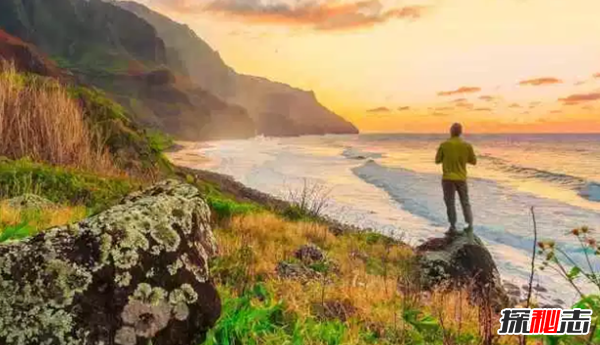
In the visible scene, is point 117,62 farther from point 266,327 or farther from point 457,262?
point 266,327

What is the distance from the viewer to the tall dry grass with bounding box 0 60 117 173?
12.2 m

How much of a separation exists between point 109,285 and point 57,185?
8.03 metres

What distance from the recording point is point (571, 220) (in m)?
23.3

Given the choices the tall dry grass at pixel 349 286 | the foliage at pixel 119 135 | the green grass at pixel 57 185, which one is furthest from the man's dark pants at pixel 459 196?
the foliage at pixel 119 135

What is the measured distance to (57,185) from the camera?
1015 centimetres

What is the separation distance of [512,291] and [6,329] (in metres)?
12.2

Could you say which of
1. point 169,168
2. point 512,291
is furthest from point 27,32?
point 512,291

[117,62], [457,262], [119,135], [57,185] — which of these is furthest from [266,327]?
[117,62]

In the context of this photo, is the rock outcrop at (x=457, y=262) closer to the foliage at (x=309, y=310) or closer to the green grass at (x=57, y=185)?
the foliage at (x=309, y=310)

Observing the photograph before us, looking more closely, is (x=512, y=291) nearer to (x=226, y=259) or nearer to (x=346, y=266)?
(x=346, y=266)

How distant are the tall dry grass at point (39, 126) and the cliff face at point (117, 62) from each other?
12085 centimetres

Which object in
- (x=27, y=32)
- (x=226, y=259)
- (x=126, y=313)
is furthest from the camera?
(x=27, y=32)

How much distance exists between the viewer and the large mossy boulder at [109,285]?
2.79 m

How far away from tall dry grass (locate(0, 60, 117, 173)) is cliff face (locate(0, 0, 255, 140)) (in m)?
121
